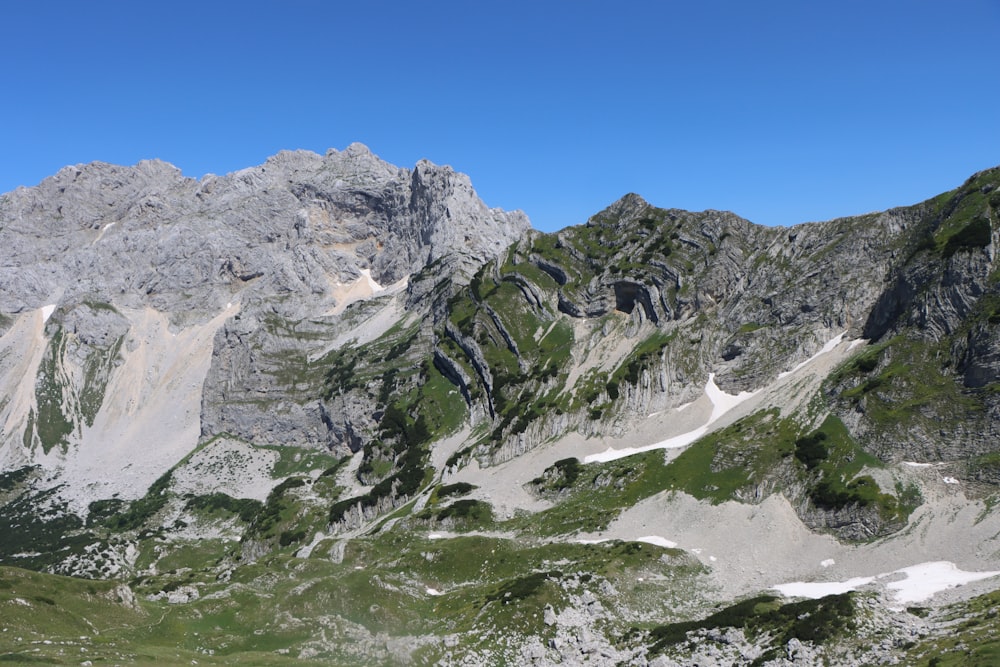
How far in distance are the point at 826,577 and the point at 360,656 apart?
2349 inches

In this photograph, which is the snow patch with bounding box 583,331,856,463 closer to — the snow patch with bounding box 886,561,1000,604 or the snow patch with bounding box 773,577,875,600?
the snow patch with bounding box 773,577,875,600

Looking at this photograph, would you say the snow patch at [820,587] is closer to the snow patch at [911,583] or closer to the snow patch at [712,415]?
the snow patch at [911,583]

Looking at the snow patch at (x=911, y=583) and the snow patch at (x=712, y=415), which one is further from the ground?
the snow patch at (x=712, y=415)

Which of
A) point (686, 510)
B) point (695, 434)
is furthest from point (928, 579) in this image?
point (695, 434)

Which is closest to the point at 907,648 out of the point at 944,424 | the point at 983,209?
the point at 944,424

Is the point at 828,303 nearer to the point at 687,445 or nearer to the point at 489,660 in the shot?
the point at 687,445

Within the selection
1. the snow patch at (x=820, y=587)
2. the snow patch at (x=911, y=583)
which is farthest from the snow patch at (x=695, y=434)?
the snow patch at (x=911, y=583)

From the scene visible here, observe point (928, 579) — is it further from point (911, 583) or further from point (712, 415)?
point (712, 415)

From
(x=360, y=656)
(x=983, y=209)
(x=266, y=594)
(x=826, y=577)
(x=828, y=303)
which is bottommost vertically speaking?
(x=826, y=577)

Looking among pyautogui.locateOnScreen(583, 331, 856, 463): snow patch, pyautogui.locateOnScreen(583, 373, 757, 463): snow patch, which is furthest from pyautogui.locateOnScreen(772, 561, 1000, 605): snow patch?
pyautogui.locateOnScreen(583, 331, 856, 463): snow patch

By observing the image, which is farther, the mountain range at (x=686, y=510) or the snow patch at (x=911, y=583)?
the snow patch at (x=911, y=583)

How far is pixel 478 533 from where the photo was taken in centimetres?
13025

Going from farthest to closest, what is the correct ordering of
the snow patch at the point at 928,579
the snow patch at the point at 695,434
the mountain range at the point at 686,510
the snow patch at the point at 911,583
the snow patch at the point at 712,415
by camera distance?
1. the snow patch at the point at 712,415
2. the snow patch at the point at 695,434
3. the snow patch at the point at 911,583
4. the snow patch at the point at 928,579
5. the mountain range at the point at 686,510

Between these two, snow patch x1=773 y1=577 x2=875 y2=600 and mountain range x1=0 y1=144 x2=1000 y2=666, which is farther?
snow patch x1=773 y1=577 x2=875 y2=600
